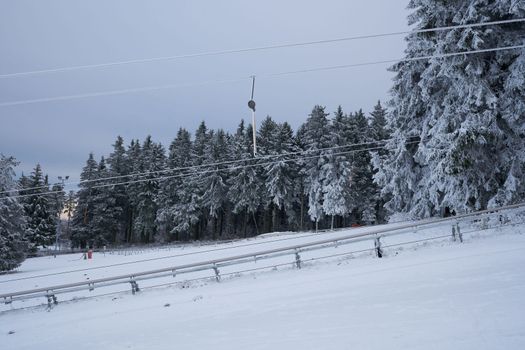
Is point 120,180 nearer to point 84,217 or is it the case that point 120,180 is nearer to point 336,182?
point 84,217

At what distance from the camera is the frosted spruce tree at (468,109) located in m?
15.4

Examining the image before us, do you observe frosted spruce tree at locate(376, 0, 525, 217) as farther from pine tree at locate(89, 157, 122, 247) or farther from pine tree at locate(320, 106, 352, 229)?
pine tree at locate(89, 157, 122, 247)

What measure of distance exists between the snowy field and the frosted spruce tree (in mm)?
2684

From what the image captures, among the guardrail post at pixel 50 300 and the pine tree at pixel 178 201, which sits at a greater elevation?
the pine tree at pixel 178 201

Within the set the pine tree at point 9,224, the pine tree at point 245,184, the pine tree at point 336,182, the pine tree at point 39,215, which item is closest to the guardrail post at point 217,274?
the pine tree at point 9,224

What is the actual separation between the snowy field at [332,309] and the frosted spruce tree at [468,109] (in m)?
2.68

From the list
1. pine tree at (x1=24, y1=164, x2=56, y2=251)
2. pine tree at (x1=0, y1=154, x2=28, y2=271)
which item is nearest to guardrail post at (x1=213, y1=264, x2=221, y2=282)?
pine tree at (x1=0, y1=154, x2=28, y2=271)

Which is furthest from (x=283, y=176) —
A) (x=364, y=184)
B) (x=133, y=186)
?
(x=133, y=186)

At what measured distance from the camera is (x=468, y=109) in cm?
1592

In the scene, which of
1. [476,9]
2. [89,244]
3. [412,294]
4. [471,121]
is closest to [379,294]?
[412,294]

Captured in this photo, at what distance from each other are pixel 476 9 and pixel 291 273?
561 inches

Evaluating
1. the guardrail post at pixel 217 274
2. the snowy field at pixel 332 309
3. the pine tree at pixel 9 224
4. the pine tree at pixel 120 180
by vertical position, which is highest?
the pine tree at pixel 120 180

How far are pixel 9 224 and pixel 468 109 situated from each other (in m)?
37.9

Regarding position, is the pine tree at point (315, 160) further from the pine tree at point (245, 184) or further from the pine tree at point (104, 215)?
the pine tree at point (104, 215)
